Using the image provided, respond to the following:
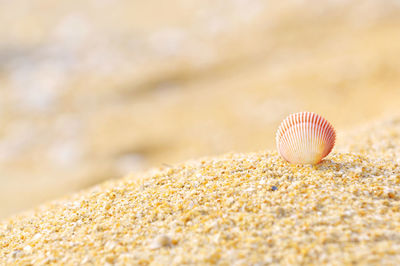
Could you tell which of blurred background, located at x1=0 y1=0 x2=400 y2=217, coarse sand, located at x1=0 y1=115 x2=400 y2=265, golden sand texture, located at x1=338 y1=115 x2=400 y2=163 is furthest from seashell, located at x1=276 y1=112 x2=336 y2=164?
blurred background, located at x1=0 y1=0 x2=400 y2=217

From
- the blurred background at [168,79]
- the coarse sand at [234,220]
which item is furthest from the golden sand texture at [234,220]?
the blurred background at [168,79]

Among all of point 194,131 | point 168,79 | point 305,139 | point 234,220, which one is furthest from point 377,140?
point 168,79

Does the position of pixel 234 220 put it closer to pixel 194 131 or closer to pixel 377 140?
pixel 377 140

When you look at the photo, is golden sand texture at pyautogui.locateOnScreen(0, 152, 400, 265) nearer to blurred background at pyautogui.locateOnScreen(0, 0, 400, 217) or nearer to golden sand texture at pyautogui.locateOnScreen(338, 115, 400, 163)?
golden sand texture at pyautogui.locateOnScreen(338, 115, 400, 163)

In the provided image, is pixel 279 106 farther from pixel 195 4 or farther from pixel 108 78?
pixel 195 4

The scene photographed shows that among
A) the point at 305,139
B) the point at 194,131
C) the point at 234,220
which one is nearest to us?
the point at 234,220
